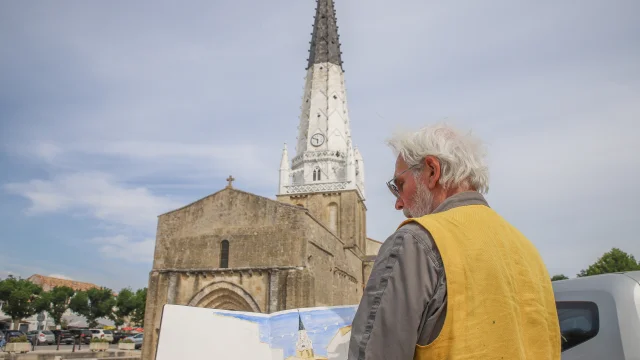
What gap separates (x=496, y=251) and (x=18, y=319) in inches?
2274

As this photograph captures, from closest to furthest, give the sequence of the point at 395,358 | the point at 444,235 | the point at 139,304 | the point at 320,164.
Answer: the point at 395,358
the point at 444,235
the point at 320,164
the point at 139,304

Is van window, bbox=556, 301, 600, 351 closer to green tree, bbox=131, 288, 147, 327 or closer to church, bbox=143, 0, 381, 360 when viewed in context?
church, bbox=143, 0, 381, 360

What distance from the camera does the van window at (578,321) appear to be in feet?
12.2

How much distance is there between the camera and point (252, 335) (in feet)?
16.5

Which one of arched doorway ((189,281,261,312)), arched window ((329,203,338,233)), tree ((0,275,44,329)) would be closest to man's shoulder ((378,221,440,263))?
arched doorway ((189,281,261,312))

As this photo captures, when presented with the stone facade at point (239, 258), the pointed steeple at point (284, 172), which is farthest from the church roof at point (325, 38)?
the stone facade at point (239, 258)

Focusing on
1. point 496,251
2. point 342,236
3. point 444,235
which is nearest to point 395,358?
point 444,235

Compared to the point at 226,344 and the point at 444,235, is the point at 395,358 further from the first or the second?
the point at 226,344

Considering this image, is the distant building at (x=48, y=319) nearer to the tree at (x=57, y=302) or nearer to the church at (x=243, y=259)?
the tree at (x=57, y=302)

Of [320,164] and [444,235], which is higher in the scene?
[320,164]

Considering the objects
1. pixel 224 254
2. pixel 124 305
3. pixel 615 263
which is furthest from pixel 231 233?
pixel 124 305

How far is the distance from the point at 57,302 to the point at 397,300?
58.3 m

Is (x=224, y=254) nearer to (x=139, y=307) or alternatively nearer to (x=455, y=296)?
(x=455, y=296)

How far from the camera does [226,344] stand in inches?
197
